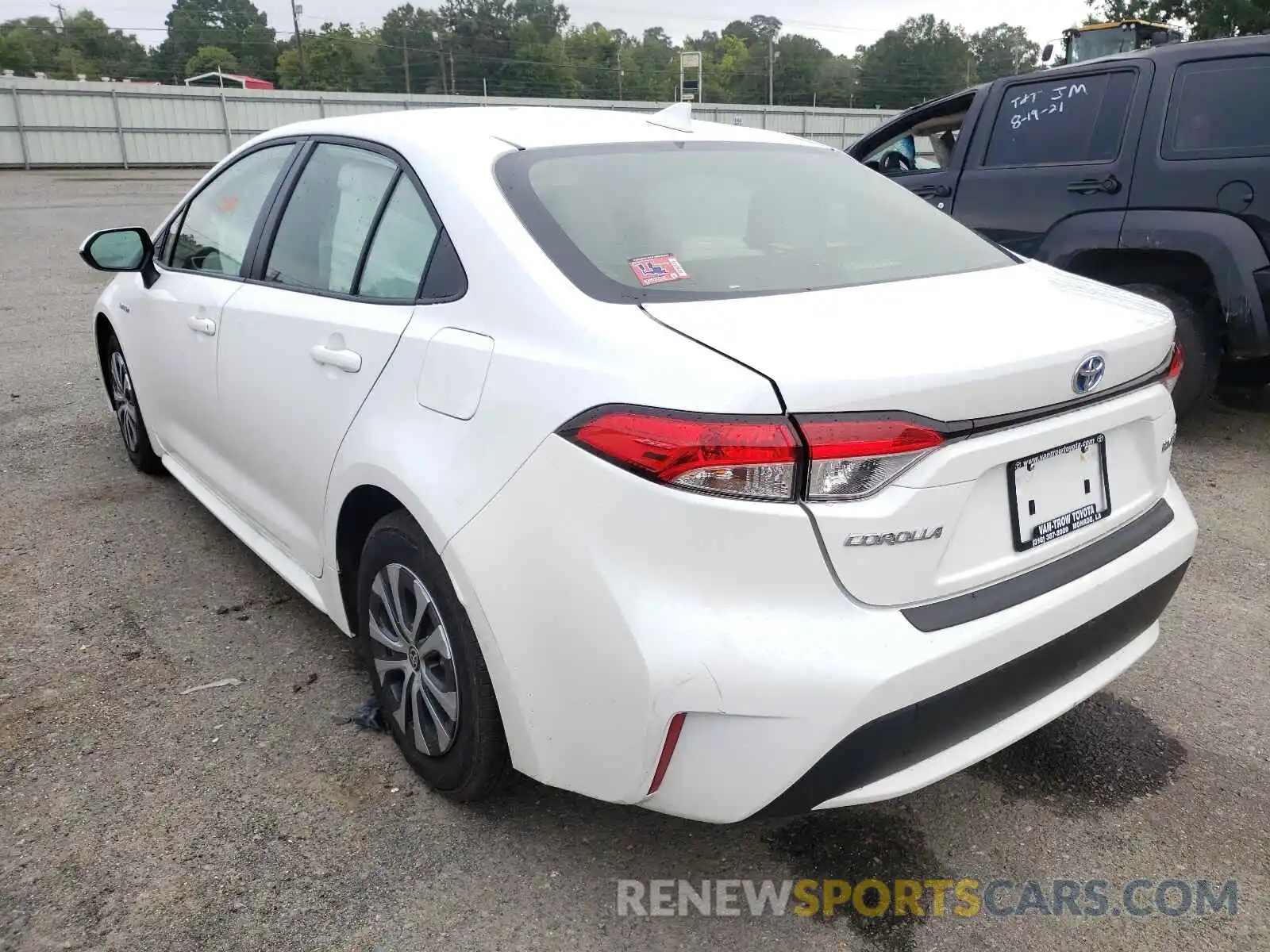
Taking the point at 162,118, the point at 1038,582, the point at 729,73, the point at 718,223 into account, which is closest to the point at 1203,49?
the point at 718,223

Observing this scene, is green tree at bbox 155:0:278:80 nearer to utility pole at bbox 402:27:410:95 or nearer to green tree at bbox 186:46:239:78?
green tree at bbox 186:46:239:78

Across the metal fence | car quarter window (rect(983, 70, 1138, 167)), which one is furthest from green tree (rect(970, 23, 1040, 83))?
car quarter window (rect(983, 70, 1138, 167))

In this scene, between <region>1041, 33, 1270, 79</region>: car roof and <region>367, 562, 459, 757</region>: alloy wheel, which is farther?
<region>1041, 33, 1270, 79</region>: car roof

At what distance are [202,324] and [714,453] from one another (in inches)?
91.0

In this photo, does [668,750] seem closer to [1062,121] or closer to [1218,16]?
[1062,121]

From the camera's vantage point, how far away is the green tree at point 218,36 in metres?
75.9

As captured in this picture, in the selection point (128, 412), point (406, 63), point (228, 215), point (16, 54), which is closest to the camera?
point (228, 215)

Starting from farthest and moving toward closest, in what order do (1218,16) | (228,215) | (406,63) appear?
(406,63), (1218,16), (228,215)

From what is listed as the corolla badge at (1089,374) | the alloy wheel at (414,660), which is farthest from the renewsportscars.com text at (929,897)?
the corolla badge at (1089,374)

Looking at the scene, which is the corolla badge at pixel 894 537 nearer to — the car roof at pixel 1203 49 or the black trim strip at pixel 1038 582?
the black trim strip at pixel 1038 582

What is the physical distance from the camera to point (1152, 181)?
4.86 metres

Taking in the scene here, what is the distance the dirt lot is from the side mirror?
122 centimetres

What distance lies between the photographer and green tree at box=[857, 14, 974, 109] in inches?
3004

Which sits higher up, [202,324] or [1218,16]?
[1218,16]
